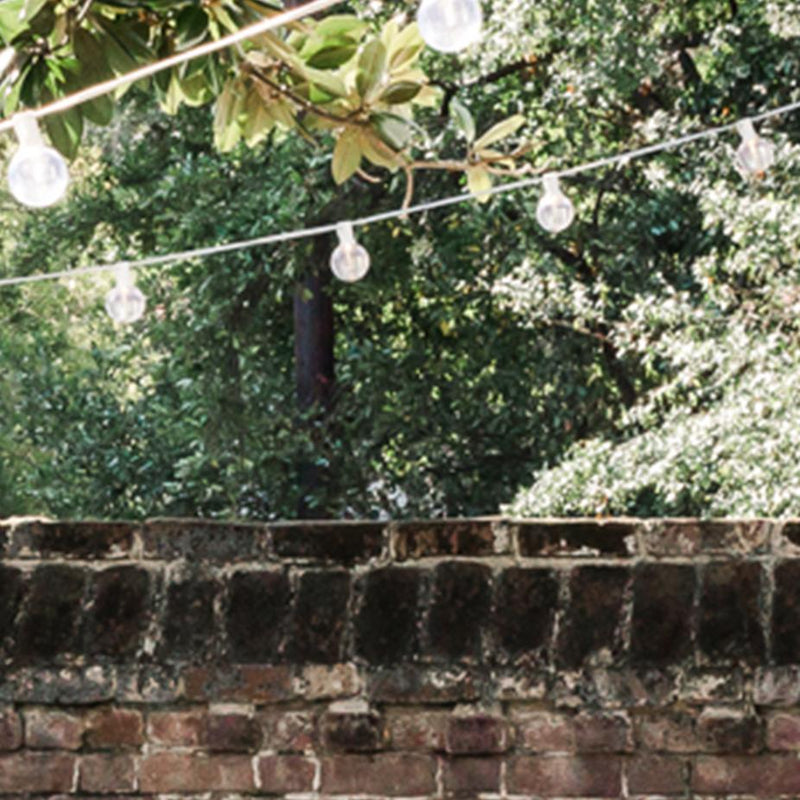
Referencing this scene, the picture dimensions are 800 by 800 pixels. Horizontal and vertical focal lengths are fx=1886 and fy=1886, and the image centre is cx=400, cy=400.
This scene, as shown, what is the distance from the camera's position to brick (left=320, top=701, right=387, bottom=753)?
309 cm

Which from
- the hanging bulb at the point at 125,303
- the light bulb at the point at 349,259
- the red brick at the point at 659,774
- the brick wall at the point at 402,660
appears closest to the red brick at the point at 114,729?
the brick wall at the point at 402,660

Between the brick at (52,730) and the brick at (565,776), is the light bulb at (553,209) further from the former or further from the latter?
the brick at (52,730)

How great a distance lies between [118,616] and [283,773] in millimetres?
380

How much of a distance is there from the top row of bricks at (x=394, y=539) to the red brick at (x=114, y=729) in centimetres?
26

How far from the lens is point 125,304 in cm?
465

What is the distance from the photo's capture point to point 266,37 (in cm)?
271

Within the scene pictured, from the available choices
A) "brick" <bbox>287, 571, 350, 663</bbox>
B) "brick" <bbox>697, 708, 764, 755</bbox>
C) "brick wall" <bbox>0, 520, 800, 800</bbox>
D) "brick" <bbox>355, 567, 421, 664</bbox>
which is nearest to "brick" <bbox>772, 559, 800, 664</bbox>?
"brick wall" <bbox>0, 520, 800, 800</bbox>

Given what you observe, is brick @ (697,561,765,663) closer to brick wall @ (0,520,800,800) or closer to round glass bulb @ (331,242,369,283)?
brick wall @ (0,520,800,800)

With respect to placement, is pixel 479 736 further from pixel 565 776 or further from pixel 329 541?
pixel 329 541

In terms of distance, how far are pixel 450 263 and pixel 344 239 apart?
6.46 m

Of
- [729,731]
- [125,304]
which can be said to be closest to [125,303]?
[125,304]

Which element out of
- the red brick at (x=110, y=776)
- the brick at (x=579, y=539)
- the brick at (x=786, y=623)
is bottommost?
the red brick at (x=110, y=776)

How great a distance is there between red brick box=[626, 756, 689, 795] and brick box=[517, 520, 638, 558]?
334 mm

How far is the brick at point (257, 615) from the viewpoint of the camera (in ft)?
10.2
